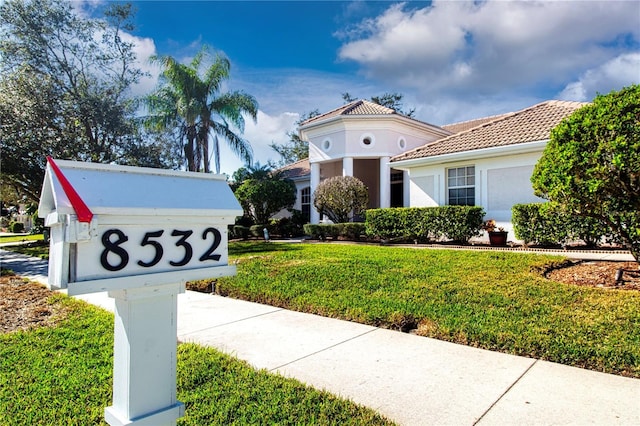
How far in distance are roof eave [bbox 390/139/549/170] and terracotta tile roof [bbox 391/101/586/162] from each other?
0.47 feet

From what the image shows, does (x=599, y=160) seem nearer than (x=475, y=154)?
Yes

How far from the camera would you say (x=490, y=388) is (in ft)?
9.92

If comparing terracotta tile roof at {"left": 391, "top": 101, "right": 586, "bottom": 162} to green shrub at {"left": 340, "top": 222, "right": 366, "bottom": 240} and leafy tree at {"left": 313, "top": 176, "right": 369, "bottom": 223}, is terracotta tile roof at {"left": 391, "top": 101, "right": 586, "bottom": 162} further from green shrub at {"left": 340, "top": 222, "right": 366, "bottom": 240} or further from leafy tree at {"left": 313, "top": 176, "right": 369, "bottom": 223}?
green shrub at {"left": 340, "top": 222, "right": 366, "bottom": 240}

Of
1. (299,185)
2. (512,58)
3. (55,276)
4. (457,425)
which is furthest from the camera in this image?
(299,185)

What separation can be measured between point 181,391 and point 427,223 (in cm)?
1152

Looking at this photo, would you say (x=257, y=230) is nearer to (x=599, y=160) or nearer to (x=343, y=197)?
(x=343, y=197)

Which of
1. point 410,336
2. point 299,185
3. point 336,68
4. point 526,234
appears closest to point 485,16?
point 526,234

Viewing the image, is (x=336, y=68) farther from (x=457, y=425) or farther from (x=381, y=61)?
(x=457, y=425)

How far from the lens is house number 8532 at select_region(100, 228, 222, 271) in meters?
1.45

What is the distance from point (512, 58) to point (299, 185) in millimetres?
13925

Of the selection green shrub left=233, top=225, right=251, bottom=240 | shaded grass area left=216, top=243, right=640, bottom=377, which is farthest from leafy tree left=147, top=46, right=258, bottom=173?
shaded grass area left=216, top=243, right=640, bottom=377

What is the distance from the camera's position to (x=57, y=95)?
54.1 ft

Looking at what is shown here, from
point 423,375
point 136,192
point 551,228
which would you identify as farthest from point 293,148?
point 136,192

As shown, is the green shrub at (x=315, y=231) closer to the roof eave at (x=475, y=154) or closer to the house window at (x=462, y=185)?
the roof eave at (x=475, y=154)
